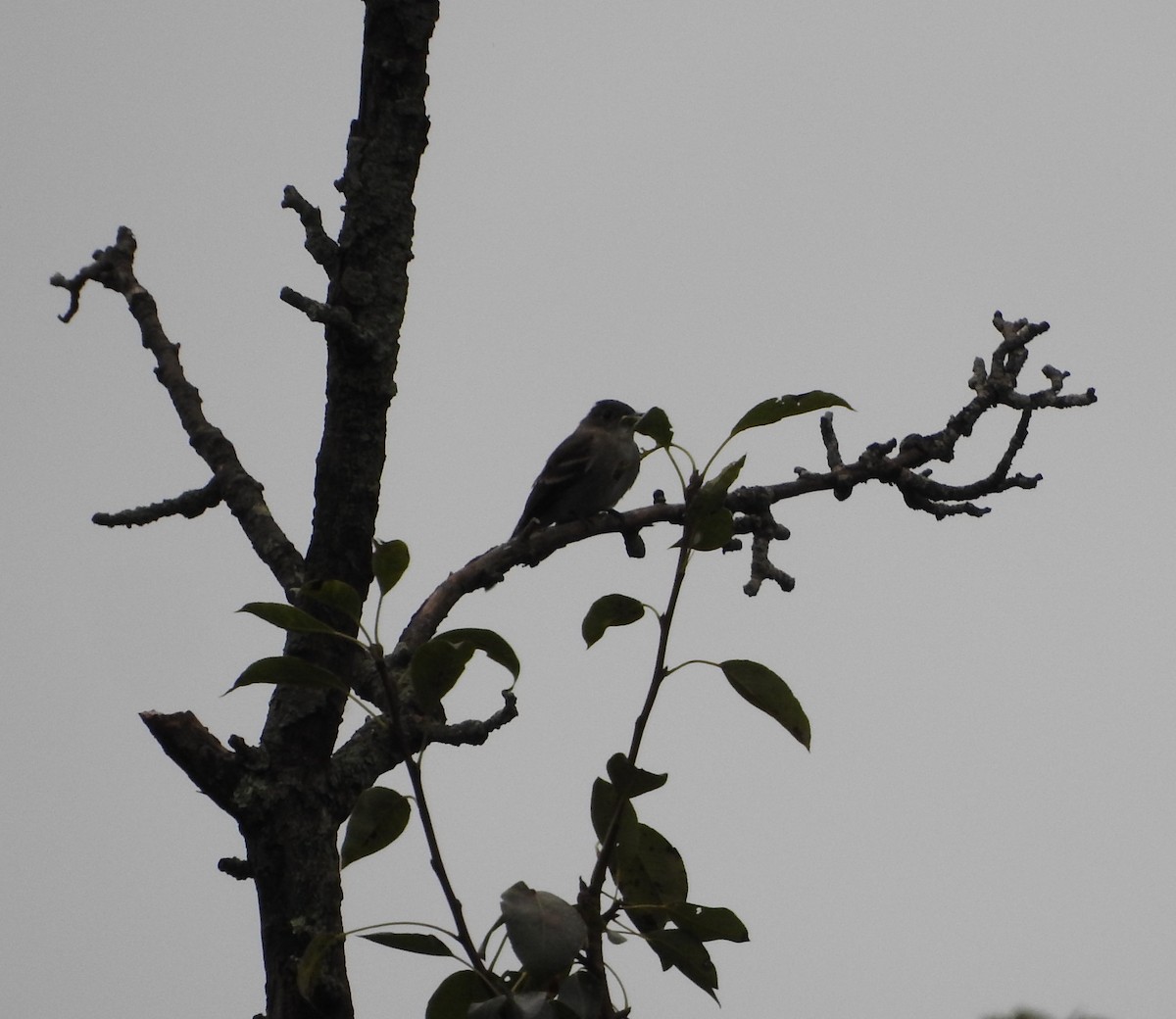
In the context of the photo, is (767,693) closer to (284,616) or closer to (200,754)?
(284,616)

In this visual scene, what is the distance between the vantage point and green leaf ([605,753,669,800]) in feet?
6.76

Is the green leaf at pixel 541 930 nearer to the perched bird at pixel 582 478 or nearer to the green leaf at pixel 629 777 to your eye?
the green leaf at pixel 629 777

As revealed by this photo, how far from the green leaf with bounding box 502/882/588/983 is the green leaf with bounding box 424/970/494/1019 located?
0.19 m

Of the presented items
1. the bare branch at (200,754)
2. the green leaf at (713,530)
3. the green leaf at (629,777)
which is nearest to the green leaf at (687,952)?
the green leaf at (629,777)

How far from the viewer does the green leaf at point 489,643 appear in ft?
7.20

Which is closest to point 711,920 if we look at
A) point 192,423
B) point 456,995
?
point 456,995

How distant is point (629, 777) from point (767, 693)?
30 cm

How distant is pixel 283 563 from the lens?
346 centimetres

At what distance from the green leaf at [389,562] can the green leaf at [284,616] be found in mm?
105

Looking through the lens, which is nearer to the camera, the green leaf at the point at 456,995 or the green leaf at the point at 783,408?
the green leaf at the point at 456,995

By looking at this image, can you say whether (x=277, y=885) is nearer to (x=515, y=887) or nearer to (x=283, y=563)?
(x=283, y=563)

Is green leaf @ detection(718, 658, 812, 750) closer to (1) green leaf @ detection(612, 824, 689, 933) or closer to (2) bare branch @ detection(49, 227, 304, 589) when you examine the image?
(1) green leaf @ detection(612, 824, 689, 933)

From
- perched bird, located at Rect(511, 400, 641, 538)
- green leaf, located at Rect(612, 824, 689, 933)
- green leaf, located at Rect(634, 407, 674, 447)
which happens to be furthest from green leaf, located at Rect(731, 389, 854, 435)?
perched bird, located at Rect(511, 400, 641, 538)

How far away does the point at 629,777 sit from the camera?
207 cm
